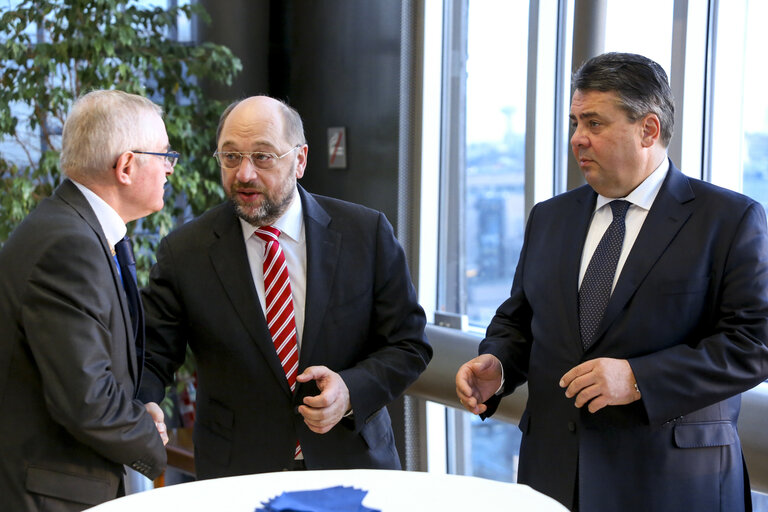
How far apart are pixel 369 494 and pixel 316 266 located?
0.99 m

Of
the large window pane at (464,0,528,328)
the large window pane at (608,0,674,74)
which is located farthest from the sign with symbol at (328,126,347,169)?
the large window pane at (608,0,674,74)

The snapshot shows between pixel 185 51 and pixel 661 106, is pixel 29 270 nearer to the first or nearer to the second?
pixel 661 106

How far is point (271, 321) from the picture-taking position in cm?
252

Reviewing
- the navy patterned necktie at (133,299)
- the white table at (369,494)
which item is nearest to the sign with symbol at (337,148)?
the navy patterned necktie at (133,299)

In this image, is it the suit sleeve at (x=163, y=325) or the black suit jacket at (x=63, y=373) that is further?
the suit sleeve at (x=163, y=325)

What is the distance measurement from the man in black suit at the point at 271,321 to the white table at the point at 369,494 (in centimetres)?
63

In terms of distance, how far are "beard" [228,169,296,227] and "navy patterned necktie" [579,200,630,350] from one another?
0.90 meters

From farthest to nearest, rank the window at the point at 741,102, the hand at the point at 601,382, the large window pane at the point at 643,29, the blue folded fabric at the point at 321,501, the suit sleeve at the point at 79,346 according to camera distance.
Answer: the large window pane at the point at 643,29
the window at the point at 741,102
the hand at the point at 601,382
the suit sleeve at the point at 79,346
the blue folded fabric at the point at 321,501

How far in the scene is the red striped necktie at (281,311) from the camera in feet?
8.23

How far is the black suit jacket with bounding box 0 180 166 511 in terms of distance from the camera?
6.45 feet

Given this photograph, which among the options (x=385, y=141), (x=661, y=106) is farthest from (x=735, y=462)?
(x=385, y=141)

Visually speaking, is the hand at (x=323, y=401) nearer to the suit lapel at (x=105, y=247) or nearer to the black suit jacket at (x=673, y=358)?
the suit lapel at (x=105, y=247)

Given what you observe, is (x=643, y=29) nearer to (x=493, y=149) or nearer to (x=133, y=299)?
(x=493, y=149)

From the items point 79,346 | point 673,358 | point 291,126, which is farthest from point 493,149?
point 79,346
